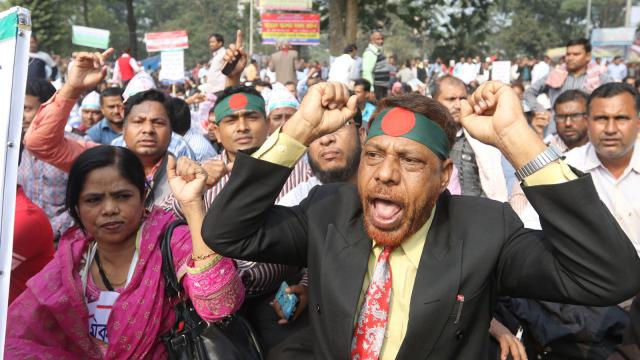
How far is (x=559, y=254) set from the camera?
2.03 metres

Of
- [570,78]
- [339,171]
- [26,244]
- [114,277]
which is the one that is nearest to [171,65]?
[570,78]

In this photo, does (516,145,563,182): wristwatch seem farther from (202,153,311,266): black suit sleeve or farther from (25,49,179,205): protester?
(25,49,179,205): protester

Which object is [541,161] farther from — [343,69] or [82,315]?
[343,69]

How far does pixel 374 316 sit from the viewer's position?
2195 millimetres

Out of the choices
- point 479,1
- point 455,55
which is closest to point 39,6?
point 455,55

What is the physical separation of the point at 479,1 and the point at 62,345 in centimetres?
2136

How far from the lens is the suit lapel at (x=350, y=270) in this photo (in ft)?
7.10

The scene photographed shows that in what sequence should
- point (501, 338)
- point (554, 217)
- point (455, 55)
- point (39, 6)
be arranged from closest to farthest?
point (554, 217) < point (501, 338) < point (455, 55) < point (39, 6)

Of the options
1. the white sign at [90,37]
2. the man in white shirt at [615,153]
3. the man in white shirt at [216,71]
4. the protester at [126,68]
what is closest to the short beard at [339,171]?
the man in white shirt at [615,153]

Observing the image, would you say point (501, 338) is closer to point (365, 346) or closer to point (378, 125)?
point (365, 346)

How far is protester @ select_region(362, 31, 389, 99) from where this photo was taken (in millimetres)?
12672

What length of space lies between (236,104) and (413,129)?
246 cm

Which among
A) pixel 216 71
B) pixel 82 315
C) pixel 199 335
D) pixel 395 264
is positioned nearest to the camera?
pixel 395 264

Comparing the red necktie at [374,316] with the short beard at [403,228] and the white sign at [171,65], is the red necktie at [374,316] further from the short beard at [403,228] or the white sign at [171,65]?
the white sign at [171,65]
